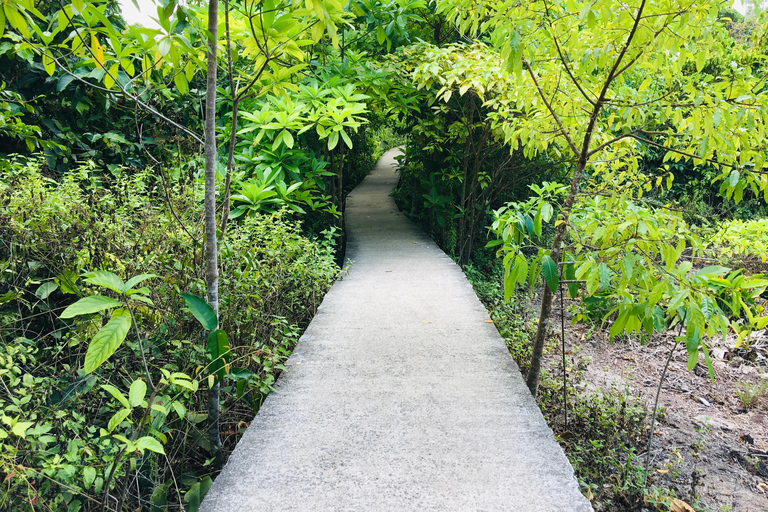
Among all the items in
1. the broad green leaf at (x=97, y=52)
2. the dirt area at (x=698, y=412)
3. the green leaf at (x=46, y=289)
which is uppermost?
the broad green leaf at (x=97, y=52)

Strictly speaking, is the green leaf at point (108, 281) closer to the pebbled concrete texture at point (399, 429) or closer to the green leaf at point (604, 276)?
the pebbled concrete texture at point (399, 429)

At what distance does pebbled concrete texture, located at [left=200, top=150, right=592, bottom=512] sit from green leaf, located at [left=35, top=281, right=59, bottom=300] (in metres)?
1.20

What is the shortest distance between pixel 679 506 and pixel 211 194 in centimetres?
288

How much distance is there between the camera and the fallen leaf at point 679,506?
2399 mm

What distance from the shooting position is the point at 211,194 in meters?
1.91

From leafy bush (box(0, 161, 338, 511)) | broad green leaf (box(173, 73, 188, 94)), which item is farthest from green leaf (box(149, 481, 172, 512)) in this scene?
broad green leaf (box(173, 73, 188, 94))

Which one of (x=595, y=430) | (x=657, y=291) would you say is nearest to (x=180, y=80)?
(x=657, y=291)

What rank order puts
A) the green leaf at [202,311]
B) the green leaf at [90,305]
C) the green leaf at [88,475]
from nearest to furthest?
the green leaf at [90,305], the green leaf at [88,475], the green leaf at [202,311]

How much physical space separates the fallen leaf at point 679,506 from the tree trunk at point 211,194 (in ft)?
7.86

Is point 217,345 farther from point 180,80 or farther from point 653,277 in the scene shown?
point 653,277

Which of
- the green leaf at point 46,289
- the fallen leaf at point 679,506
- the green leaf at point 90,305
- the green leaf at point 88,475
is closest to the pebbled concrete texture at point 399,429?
the green leaf at point 88,475

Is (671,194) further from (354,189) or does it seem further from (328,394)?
(328,394)

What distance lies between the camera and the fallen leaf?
2399 millimetres

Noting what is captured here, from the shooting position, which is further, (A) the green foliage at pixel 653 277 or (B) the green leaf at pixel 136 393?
(A) the green foliage at pixel 653 277
